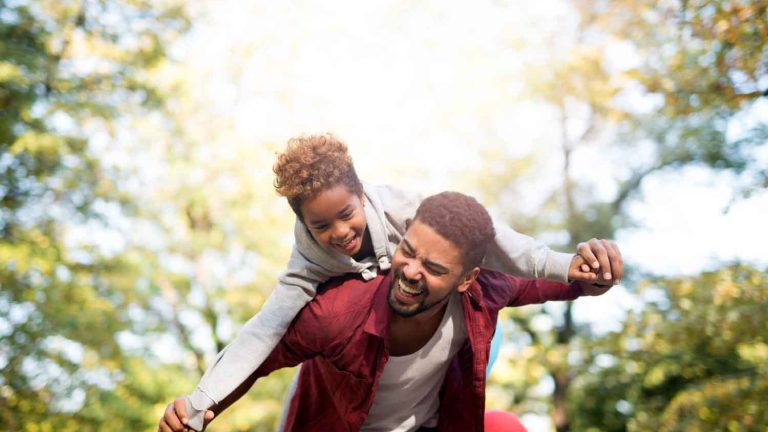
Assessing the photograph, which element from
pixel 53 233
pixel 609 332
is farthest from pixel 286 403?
pixel 53 233

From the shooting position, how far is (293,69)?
11.3 m

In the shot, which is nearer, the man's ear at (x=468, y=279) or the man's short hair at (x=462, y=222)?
the man's short hair at (x=462, y=222)

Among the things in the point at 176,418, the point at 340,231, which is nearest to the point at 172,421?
the point at 176,418

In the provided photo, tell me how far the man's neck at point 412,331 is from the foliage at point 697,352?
3.53m

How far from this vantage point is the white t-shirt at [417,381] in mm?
2404

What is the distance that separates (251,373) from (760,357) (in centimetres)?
727

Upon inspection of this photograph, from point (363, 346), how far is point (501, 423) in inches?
27.9

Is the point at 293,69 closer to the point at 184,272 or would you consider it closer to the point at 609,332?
the point at 184,272

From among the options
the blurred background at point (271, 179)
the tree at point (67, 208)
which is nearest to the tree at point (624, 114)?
the blurred background at point (271, 179)

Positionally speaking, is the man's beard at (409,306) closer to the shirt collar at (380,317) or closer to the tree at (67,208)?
the shirt collar at (380,317)

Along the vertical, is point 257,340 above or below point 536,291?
above

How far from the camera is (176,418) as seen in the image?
2.11 m

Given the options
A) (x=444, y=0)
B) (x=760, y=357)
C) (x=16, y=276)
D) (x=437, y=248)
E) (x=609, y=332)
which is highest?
(x=437, y=248)

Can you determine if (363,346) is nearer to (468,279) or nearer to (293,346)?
(293,346)
